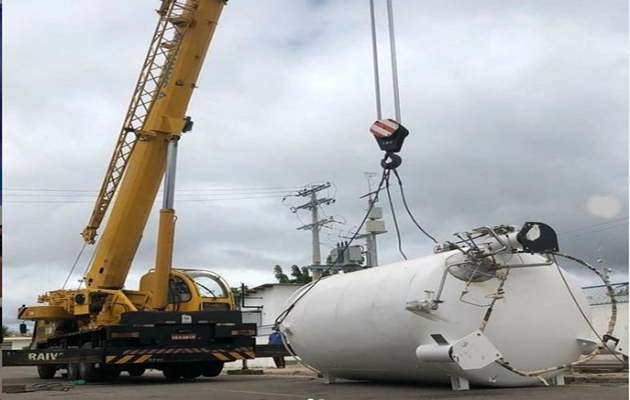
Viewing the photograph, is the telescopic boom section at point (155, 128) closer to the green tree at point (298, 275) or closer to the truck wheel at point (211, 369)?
the truck wheel at point (211, 369)

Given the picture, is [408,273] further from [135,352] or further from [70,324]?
[70,324]

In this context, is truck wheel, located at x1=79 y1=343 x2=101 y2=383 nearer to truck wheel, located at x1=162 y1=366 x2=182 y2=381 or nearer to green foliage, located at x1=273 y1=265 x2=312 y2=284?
truck wheel, located at x1=162 y1=366 x2=182 y2=381

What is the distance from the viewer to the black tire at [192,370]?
15.7 metres

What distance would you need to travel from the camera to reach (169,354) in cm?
1399

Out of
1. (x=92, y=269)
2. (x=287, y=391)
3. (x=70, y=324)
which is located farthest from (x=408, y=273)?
(x=70, y=324)

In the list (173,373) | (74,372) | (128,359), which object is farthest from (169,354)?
(74,372)

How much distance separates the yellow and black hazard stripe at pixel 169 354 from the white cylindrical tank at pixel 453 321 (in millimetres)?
5028

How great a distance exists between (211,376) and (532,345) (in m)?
8.95

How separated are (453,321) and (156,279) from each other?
8004 mm

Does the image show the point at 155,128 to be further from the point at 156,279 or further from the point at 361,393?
the point at 361,393

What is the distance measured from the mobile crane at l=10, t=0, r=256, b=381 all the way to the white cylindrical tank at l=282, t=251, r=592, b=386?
5.13 meters

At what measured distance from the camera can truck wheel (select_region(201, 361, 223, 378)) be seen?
15.6 m

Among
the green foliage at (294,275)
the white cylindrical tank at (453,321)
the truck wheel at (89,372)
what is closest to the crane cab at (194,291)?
the truck wheel at (89,372)

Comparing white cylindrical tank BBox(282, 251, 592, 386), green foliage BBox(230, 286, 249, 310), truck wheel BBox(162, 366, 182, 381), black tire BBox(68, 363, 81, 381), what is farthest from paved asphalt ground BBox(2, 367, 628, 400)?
green foliage BBox(230, 286, 249, 310)
